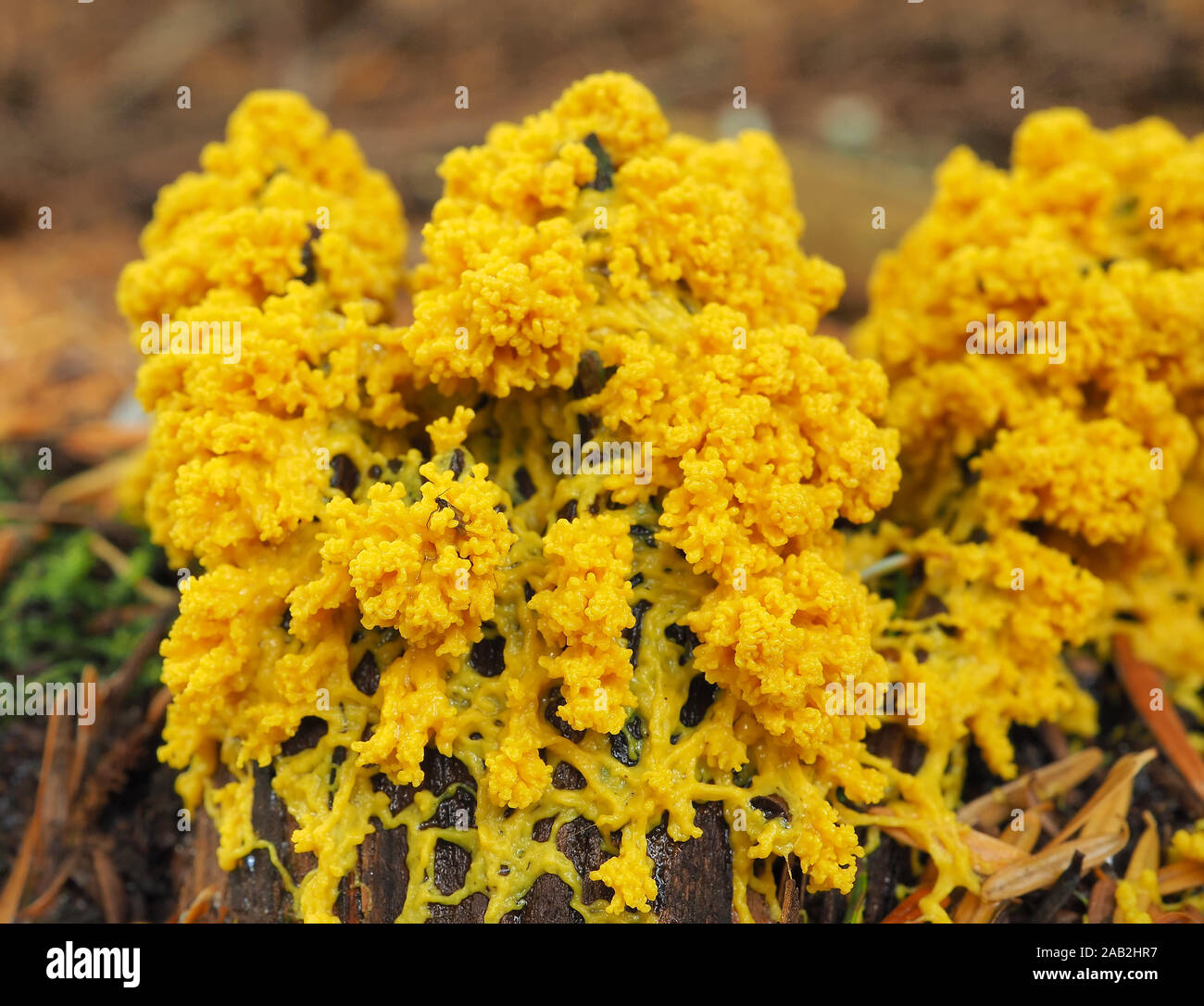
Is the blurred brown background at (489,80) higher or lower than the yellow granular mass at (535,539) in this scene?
higher

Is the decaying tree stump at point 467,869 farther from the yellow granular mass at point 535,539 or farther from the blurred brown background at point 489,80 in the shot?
the blurred brown background at point 489,80

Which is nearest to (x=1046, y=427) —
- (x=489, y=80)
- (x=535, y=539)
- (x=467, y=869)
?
(x=535, y=539)

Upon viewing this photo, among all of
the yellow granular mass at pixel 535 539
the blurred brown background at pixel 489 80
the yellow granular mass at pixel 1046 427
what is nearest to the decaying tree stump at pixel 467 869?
the yellow granular mass at pixel 535 539

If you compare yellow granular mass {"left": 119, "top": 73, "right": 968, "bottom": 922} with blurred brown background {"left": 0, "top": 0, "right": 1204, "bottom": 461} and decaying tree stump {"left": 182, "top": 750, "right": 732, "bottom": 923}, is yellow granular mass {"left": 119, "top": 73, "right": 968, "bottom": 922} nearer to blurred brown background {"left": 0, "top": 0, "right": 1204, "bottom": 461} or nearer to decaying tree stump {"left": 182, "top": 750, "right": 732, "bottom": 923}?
decaying tree stump {"left": 182, "top": 750, "right": 732, "bottom": 923}

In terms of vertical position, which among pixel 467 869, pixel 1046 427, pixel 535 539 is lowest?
pixel 467 869

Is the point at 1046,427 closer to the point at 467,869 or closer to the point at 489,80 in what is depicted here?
the point at 467,869

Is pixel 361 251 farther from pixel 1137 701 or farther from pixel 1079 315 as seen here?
pixel 1137 701

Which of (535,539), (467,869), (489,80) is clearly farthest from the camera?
(489,80)
